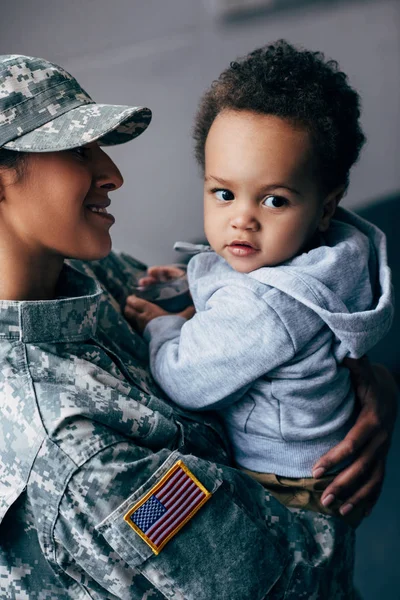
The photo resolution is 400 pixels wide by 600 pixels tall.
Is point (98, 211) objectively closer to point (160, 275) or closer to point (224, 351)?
point (224, 351)

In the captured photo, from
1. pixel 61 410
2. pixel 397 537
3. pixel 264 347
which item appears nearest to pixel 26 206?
pixel 61 410

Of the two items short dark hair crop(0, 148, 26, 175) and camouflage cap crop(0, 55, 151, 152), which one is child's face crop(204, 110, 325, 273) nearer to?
camouflage cap crop(0, 55, 151, 152)

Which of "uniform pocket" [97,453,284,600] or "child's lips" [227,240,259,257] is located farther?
"child's lips" [227,240,259,257]

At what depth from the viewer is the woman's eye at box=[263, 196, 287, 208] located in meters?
1.20

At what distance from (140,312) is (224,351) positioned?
360 millimetres

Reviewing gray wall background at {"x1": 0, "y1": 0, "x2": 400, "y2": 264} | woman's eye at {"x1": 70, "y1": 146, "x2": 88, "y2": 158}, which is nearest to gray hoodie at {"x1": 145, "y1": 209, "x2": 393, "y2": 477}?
woman's eye at {"x1": 70, "y1": 146, "x2": 88, "y2": 158}

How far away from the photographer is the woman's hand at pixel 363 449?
1267 millimetres

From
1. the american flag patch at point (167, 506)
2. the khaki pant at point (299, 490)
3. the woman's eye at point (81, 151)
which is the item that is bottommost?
the khaki pant at point (299, 490)

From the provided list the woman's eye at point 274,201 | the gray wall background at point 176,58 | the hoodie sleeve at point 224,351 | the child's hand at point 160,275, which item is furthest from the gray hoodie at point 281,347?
the gray wall background at point 176,58

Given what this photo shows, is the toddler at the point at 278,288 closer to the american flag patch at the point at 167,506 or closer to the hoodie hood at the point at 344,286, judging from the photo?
the hoodie hood at the point at 344,286

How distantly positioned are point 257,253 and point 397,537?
1129 millimetres

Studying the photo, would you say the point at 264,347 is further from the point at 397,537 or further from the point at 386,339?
the point at 386,339

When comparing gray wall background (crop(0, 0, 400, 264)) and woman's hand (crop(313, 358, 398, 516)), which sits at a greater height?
gray wall background (crop(0, 0, 400, 264))

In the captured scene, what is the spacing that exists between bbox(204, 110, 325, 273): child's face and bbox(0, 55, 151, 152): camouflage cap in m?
0.19
